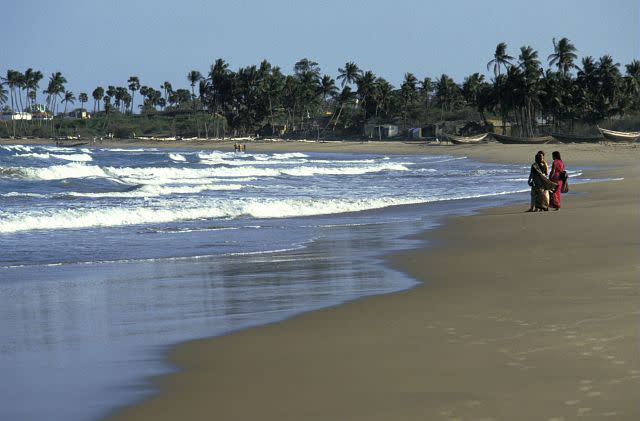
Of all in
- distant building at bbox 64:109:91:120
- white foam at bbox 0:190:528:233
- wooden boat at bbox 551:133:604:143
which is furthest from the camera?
distant building at bbox 64:109:91:120

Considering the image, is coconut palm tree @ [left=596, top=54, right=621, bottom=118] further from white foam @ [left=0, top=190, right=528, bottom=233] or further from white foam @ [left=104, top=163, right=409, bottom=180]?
white foam @ [left=0, top=190, right=528, bottom=233]

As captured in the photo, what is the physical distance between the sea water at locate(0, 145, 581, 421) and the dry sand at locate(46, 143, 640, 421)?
395 millimetres

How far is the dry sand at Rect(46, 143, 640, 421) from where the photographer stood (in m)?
4.43

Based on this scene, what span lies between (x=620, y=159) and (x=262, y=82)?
87477mm

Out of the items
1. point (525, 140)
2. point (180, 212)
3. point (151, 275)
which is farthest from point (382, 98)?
point (151, 275)

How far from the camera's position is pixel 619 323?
20.1 feet

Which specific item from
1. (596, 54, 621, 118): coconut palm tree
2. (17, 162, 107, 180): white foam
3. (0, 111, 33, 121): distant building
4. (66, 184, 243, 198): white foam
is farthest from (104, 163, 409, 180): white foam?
(0, 111, 33, 121): distant building

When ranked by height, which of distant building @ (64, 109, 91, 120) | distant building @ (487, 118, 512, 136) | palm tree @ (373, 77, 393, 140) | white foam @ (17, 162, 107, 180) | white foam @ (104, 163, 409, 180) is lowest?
white foam @ (104, 163, 409, 180)

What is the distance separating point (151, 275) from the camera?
9773mm

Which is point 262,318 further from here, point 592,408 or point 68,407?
point 592,408

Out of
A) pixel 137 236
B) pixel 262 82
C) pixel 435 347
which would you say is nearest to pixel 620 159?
pixel 137 236

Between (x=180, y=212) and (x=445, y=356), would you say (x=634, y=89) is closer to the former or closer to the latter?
(x=180, y=212)

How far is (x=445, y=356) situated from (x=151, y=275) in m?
5.09

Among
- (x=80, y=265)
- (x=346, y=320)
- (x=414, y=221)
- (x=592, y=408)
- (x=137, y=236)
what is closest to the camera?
(x=592, y=408)
